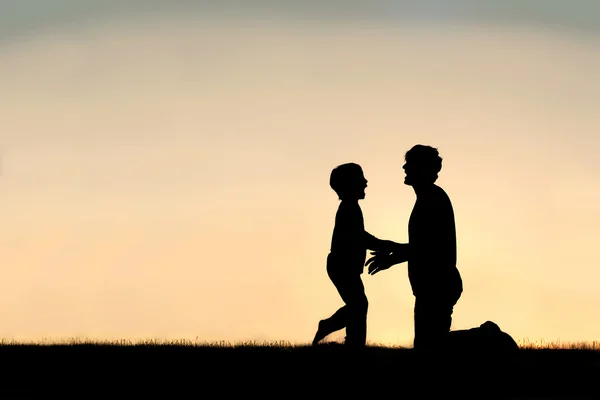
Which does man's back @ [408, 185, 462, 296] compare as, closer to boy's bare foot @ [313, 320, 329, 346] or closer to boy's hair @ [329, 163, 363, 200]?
boy's hair @ [329, 163, 363, 200]

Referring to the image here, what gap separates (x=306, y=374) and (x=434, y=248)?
2482 mm

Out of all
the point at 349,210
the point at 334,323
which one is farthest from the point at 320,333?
the point at 349,210

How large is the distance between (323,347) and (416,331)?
7.53 ft

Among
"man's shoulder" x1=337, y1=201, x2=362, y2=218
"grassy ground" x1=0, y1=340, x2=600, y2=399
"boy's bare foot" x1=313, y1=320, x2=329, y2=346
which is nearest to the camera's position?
"grassy ground" x1=0, y1=340, x2=600, y2=399

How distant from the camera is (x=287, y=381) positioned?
1223 centimetres

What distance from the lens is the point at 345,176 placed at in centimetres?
1628

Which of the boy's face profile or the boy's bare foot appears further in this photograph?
the boy's face profile

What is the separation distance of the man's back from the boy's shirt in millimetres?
2215

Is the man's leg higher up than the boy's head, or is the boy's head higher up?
the boy's head

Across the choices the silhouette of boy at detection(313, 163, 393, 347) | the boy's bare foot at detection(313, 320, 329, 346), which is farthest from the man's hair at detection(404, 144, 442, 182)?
the boy's bare foot at detection(313, 320, 329, 346)

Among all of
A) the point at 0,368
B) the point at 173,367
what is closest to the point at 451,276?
the point at 173,367

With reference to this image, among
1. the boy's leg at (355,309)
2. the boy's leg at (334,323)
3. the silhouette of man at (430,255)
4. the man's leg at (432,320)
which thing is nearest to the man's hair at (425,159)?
the silhouette of man at (430,255)

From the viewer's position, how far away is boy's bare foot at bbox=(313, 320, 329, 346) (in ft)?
53.0

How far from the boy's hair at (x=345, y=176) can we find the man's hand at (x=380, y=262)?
2.01 meters
